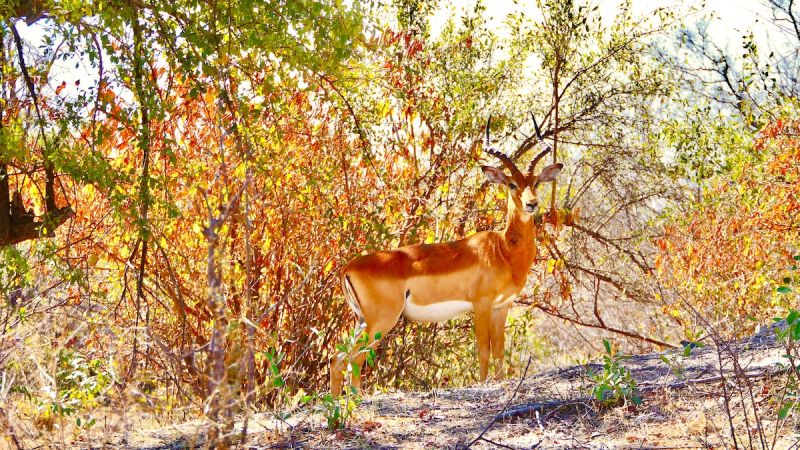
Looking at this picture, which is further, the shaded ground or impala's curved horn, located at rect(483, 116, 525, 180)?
impala's curved horn, located at rect(483, 116, 525, 180)

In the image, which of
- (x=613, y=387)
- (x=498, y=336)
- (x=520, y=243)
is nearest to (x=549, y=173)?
(x=520, y=243)

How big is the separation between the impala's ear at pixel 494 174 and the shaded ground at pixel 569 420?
3.05m

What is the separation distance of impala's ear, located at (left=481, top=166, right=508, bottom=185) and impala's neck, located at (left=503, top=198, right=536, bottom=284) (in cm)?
30

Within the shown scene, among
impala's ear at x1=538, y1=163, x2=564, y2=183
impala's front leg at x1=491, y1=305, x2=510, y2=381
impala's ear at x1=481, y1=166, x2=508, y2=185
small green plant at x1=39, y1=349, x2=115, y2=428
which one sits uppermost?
impala's ear at x1=538, y1=163, x2=564, y2=183

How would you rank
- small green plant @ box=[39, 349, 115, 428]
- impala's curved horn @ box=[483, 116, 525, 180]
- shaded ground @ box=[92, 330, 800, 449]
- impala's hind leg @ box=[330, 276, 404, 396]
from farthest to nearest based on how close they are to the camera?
impala's curved horn @ box=[483, 116, 525, 180] < impala's hind leg @ box=[330, 276, 404, 396] < small green plant @ box=[39, 349, 115, 428] < shaded ground @ box=[92, 330, 800, 449]

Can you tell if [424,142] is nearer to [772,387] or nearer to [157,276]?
[157,276]

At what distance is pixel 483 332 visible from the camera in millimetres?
8516

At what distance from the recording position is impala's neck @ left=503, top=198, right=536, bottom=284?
8781 millimetres

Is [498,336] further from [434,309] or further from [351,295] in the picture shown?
[351,295]

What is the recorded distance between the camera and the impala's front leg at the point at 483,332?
8.50 meters

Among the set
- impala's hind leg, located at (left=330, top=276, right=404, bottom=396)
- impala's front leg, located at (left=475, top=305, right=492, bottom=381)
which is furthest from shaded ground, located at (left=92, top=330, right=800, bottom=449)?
impala's front leg, located at (left=475, top=305, right=492, bottom=381)

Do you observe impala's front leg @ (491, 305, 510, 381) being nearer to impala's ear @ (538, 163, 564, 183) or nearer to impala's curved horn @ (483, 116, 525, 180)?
impala's curved horn @ (483, 116, 525, 180)

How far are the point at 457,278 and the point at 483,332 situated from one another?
50 cm

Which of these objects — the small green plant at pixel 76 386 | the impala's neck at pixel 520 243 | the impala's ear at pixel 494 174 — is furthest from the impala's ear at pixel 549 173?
the small green plant at pixel 76 386
